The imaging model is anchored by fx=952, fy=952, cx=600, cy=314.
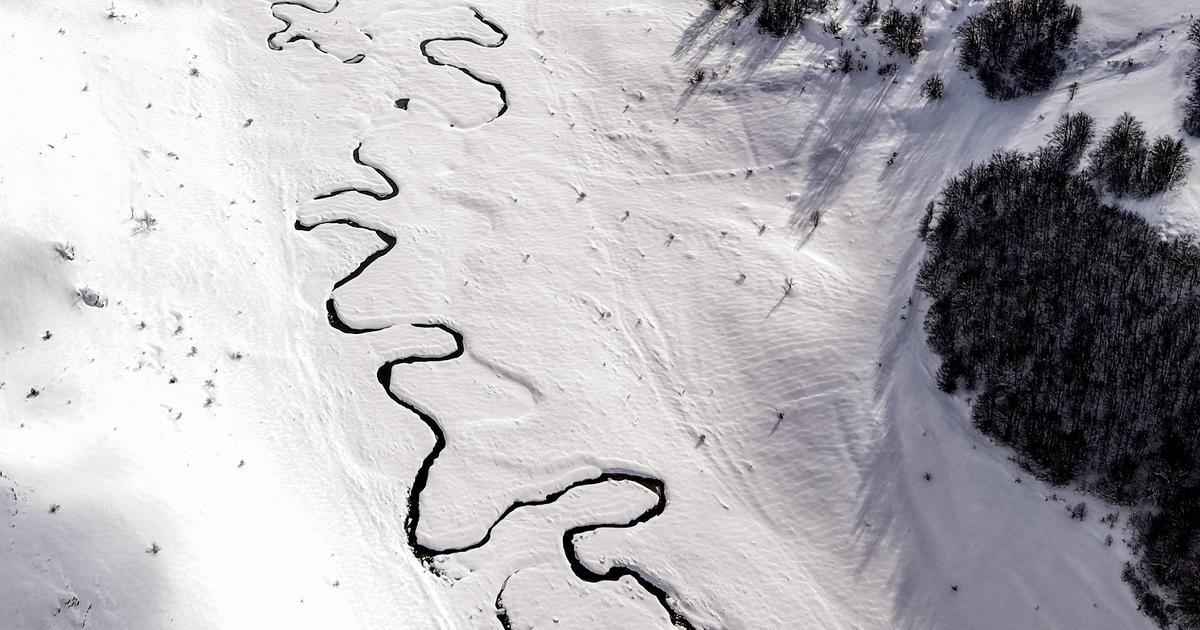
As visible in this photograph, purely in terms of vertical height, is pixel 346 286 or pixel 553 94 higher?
pixel 553 94

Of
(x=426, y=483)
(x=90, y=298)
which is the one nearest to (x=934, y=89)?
(x=426, y=483)

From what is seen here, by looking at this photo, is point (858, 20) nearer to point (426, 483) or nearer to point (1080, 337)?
point (1080, 337)

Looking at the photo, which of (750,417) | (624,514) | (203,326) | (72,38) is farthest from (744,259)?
(72,38)

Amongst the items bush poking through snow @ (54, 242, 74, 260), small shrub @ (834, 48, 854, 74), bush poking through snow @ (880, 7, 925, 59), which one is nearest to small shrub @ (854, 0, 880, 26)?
bush poking through snow @ (880, 7, 925, 59)

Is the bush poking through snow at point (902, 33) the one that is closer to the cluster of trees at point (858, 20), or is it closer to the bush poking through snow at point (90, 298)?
the cluster of trees at point (858, 20)

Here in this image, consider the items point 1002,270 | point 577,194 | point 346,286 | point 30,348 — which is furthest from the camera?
point 577,194

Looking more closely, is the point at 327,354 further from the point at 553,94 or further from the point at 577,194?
the point at 553,94

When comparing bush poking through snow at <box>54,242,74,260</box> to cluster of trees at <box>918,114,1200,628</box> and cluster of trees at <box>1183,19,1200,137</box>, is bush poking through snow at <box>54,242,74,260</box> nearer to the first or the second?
cluster of trees at <box>918,114,1200,628</box>
